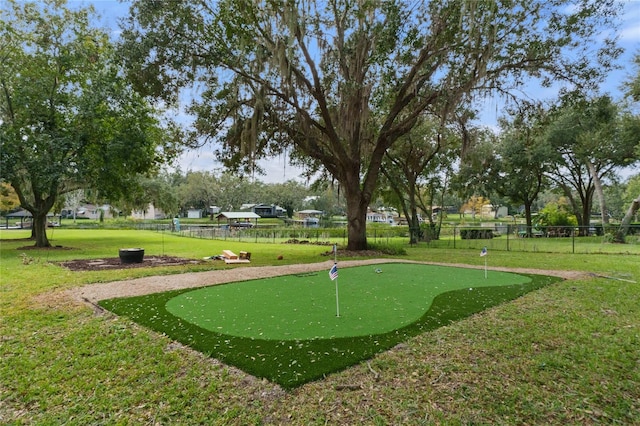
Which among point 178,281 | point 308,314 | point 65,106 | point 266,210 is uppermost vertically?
point 65,106

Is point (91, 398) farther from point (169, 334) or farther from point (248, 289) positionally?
point (248, 289)

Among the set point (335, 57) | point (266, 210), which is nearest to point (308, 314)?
point (335, 57)

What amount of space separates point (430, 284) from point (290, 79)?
7.31m

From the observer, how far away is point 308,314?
491 cm

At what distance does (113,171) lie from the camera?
15242mm

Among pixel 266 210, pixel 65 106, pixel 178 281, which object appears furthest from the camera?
pixel 266 210

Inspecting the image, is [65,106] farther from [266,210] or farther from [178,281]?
[266,210]

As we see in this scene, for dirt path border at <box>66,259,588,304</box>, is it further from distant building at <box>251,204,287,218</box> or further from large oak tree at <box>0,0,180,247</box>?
distant building at <box>251,204,287,218</box>

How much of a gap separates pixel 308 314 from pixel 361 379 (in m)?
1.82

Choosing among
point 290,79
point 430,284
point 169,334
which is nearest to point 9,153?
point 290,79

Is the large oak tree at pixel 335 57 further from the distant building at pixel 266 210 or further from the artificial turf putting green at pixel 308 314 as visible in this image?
the distant building at pixel 266 210

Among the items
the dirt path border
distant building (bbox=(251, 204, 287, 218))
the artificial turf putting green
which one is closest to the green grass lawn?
the artificial turf putting green

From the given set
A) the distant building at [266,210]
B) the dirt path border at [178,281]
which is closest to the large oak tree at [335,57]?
the dirt path border at [178,281]

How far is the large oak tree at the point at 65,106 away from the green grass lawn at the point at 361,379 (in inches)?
464
